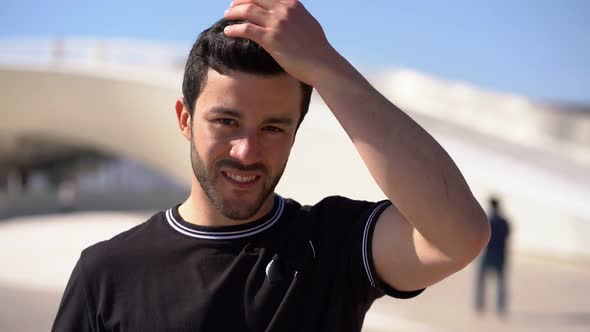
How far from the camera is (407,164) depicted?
136 centimetres

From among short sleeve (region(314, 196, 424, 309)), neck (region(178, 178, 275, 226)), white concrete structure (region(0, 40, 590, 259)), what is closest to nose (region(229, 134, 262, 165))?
neck (region(178, 178, 275, 226))

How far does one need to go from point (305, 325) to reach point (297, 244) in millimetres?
184

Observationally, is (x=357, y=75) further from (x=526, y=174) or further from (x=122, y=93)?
(x=122, y=93)

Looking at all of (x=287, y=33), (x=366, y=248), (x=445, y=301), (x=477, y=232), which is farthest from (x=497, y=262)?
(x=287, y=33)

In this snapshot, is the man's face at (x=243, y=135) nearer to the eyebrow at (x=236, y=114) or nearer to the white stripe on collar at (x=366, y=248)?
the eyebrow at (x=236, y=114)

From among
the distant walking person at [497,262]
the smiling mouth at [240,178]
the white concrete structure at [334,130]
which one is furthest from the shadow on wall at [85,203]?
the smiling mouth at [240,178]

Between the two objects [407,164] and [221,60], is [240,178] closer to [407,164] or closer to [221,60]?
[221,60]

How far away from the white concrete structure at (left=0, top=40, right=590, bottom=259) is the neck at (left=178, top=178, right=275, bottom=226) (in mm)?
9840

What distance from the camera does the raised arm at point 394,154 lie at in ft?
4.43

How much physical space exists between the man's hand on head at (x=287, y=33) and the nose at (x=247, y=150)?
0.17 metres

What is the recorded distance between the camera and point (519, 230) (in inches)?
454

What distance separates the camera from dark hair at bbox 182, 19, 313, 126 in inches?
59.6

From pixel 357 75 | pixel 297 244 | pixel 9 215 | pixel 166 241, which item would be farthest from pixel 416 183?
pixel 9 215

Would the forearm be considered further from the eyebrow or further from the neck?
the neck
